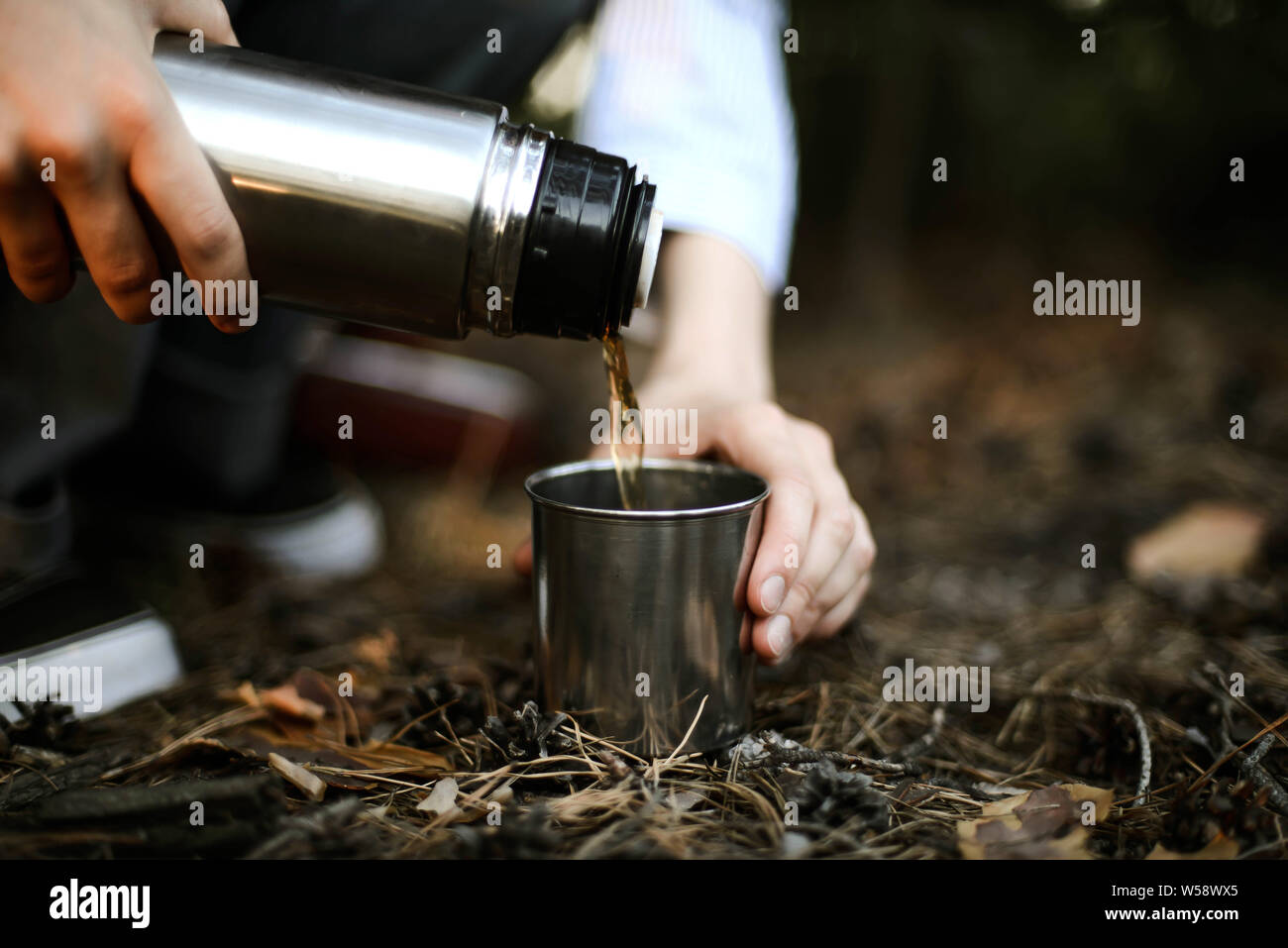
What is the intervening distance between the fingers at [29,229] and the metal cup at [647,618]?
712 millimetres

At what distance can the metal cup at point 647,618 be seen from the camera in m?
1.19

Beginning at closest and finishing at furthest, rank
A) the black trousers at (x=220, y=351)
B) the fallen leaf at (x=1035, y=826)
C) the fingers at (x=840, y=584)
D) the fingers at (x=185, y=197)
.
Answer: the fallen leaf at (x=1035, y=826) → the fingers at (x=185, y=197) → the fingers at (x=840, y=584) → the black trousers at (x=220, y=351)

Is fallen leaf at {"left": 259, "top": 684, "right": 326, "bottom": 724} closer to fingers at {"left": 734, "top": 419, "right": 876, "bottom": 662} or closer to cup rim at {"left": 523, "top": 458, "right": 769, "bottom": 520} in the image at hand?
cup rim at {"left": 523, "top": 458, "right": 769, "bottom": 520}

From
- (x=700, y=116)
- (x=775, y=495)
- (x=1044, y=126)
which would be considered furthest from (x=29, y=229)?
(x=1044, y=126)

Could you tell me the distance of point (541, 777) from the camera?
1.20 m

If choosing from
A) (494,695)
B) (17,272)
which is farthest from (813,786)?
(17,272)

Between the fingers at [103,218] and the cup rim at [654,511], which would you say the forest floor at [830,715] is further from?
the fingers at [103,218]

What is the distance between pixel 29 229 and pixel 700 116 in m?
1.40

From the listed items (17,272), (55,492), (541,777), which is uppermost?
(17,272)

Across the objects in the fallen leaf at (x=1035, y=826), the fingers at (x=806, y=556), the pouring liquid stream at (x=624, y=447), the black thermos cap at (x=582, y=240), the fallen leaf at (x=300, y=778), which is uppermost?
the black thermos cap at (x=582, y=240)

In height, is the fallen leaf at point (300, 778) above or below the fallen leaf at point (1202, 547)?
below

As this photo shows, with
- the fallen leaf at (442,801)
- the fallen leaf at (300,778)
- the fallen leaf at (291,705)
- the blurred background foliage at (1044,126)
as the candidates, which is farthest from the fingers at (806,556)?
the blurred background foliage at (1044,126)

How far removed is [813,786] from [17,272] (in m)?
1.25
